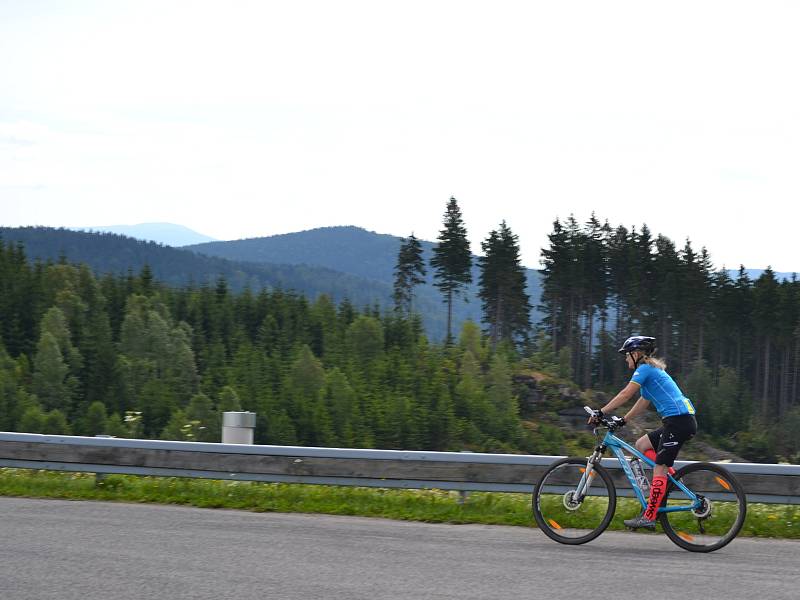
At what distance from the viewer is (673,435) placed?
29.0 feet

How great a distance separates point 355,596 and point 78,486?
6206mm

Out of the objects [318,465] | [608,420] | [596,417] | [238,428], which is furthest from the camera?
[238,428]

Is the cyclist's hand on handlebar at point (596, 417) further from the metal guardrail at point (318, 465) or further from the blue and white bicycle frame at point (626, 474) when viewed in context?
the metal guardrail at point (318, 465)

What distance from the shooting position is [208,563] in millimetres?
7629

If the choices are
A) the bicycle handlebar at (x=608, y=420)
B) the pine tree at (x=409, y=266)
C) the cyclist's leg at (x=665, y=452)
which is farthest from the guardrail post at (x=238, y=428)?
the pine tree at (x=409, y=266)

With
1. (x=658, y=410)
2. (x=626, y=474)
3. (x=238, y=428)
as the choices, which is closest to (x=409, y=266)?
(x=238, y=428)

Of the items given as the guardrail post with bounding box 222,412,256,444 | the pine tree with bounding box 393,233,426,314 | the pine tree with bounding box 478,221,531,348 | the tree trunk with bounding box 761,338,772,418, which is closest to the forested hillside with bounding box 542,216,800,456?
the tree trunk with bounding box 761,338,772,418

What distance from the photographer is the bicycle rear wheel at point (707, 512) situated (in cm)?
871

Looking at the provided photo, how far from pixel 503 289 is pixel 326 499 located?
10861 centimetres

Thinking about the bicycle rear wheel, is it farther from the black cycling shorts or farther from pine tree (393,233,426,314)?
pine tree (393,233,426,314)

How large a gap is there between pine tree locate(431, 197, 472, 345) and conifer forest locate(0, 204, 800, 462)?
0.78 feet

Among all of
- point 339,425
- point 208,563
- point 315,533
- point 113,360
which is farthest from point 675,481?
point 113,360

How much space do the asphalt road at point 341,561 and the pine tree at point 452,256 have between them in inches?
4426

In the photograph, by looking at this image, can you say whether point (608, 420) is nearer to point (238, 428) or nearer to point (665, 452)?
point (665, 452)
